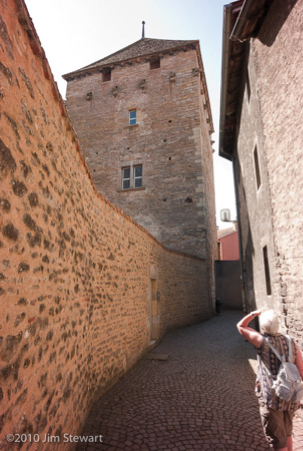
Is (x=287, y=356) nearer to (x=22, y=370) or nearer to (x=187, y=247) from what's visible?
(x=22, y=370)

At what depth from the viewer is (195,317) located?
1145cm

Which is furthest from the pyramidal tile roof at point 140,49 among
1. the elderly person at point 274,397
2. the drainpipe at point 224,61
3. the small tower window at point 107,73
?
the elderly person at point 274,397

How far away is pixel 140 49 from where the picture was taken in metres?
17.2

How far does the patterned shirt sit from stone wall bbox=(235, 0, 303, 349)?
222 centimetres

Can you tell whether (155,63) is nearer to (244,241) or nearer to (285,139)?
(244,241)

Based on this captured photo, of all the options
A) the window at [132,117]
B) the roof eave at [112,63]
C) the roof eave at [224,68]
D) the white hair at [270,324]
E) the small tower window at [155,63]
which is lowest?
the white hair at [270,324]

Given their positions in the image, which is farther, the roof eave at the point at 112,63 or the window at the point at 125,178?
the roof eave at the point at 112,63

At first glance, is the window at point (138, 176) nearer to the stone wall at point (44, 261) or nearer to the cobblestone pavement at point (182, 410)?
the cobblestone pavement at point (182, 410)

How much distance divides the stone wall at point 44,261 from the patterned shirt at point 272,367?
1.83 meters

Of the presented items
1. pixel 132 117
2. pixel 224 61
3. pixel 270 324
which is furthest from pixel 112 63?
pixel 270 324

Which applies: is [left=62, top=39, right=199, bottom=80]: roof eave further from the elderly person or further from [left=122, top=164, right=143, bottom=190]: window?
the elderly person

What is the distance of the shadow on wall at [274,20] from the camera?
4.66m

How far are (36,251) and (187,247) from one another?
11.1m

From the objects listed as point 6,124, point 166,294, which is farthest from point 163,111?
point 6,124
